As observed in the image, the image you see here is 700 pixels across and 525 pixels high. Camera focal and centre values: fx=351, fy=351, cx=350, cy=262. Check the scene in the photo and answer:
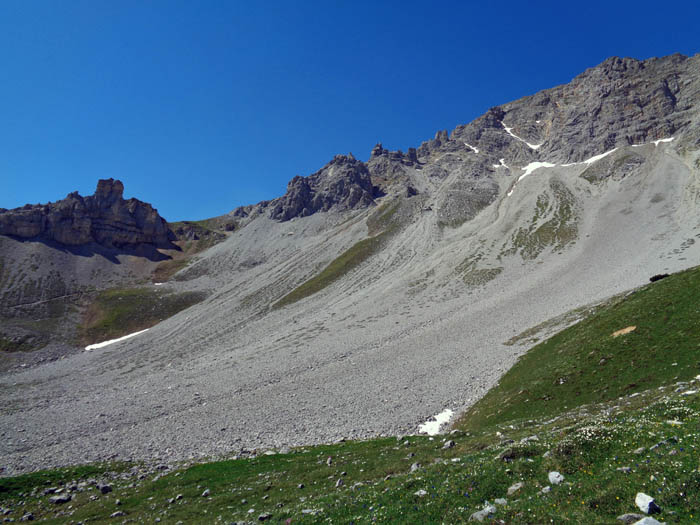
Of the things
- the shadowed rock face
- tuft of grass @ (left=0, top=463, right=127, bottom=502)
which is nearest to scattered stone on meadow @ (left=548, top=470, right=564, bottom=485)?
tuft of grass @ (left=0, top=463, right=127, bottom=502)

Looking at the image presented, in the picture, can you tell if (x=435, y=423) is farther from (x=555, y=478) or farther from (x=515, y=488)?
(x=555, y=478)

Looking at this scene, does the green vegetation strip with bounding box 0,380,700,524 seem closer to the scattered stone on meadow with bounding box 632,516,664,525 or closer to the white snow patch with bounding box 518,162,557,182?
the scattered stone on meadow with bounding box 632,516,664,525

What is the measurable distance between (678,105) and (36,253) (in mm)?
284995

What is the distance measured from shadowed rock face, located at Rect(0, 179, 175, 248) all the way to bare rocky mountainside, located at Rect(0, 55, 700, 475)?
0.86 metres

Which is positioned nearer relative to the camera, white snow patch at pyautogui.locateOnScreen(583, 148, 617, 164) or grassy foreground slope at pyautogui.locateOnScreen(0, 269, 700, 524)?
grassy foreground slope at pyautogui.locateOnScreen(0, 269, 700, 524)

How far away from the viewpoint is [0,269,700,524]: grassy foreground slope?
808cm

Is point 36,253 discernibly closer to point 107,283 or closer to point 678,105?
point 107,283

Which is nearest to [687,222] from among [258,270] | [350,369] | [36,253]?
[350,369]

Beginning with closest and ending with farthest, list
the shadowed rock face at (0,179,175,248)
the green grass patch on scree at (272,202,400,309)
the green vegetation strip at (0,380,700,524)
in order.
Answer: the green vegetation strip at (0,380,700,524)
the green grass patch on scree at (272,202,400,309)
the shadowed rock face at (0,179,175,248)

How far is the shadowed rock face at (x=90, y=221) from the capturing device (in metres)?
152

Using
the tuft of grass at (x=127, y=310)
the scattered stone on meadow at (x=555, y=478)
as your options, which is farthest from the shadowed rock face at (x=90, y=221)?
the scattered stone on meadow at (x=555, y=478)

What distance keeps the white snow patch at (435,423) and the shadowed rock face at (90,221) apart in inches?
7323

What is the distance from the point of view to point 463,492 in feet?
32.2

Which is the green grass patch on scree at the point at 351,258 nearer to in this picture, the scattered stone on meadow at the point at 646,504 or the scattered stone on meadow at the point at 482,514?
the scattered stone on meadow at the point at 482,514
